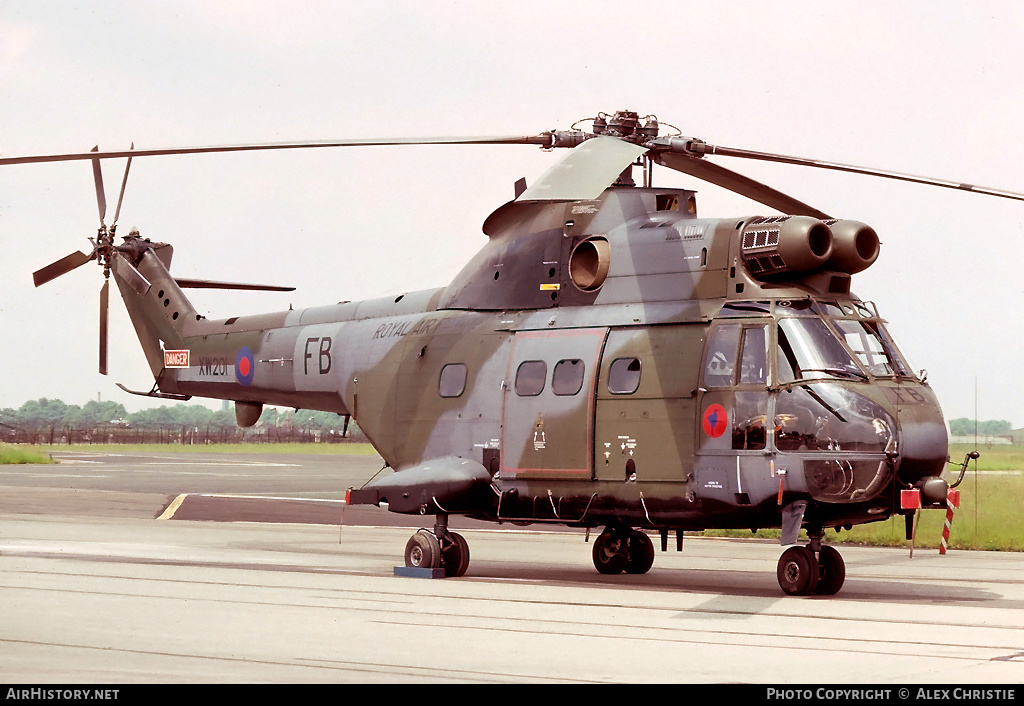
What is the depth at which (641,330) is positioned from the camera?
1698 cm

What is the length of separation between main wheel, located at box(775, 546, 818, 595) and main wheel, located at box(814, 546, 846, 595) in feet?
0.57

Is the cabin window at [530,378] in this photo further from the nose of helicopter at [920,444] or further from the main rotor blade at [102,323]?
the main rotor blade at [102,323]

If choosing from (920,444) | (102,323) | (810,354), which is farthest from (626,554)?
(102,323)

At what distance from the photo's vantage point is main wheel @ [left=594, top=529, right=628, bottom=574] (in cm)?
1936

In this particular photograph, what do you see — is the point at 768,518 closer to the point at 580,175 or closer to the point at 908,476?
the point at 908,476

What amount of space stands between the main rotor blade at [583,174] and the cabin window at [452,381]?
4.35 m

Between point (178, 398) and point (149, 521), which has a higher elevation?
point (178, 398)

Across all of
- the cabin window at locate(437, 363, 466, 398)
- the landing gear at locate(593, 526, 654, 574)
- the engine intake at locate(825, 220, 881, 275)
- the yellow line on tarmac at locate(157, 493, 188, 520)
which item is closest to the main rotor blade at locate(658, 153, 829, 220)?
the engine intake at locate(825, 220, 881, 275)

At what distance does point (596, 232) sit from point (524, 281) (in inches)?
49.2

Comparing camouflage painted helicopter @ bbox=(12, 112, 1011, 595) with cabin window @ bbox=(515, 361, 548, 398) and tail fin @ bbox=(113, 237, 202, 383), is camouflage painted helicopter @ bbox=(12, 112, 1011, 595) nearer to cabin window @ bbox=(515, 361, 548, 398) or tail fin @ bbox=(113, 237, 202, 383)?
cabin window @ bbox=(515, 361, 548, 398)

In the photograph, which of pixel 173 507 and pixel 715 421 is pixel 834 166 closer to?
pixel 715 421

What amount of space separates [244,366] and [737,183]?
9.12m
